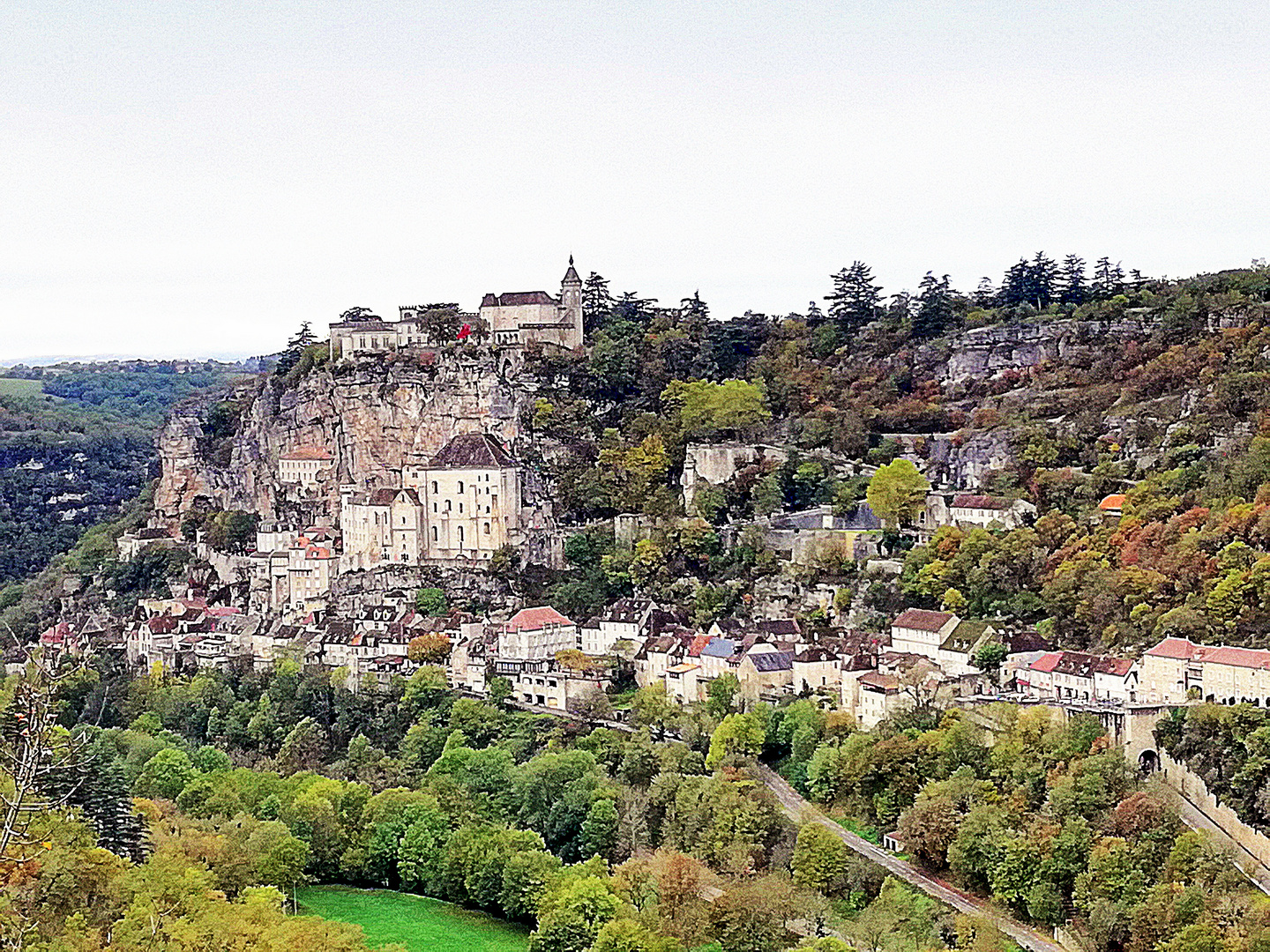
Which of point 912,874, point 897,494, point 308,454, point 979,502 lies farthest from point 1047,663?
point 308,454

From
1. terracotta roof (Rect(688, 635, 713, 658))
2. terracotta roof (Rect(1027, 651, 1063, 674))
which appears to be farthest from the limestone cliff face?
terracotta roof (Rect(1027, 651, 1063, 674))

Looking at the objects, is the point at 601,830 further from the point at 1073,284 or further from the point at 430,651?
the point at 1073,284

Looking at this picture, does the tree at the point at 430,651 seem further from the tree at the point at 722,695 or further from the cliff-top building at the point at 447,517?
the tree at the point at 722,695

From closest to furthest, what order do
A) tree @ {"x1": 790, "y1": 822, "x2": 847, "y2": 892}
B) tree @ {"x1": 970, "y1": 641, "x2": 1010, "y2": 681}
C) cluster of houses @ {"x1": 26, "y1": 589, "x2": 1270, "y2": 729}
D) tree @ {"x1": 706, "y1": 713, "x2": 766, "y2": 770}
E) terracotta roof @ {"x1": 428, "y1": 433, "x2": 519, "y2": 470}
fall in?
tree @ {"x1": 790, "y1": 822, "x2": 847, "y2": 892}, cluster of houses @ {"x1": 26, "y1": 589, "x2": 1270, "y2": 729}, tree @ {"x1": 706, "y1": 713, "x2": 766, "y2": 770}, tree @ {"x1": 970, "y1": 641, "x2": 1010, "y2": 681}, terracotta roof @ {"x1": 428, "y1": 433, "x2": 519, "y2": 470}

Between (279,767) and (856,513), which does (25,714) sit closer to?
(279,767)

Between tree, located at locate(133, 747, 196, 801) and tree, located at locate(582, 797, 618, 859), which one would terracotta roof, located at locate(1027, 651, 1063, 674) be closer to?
tree, located at locate(582, 797, 618, 859)

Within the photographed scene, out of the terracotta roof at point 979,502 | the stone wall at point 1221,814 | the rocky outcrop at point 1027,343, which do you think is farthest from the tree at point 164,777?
the rocky outcrop at point 1027,343
